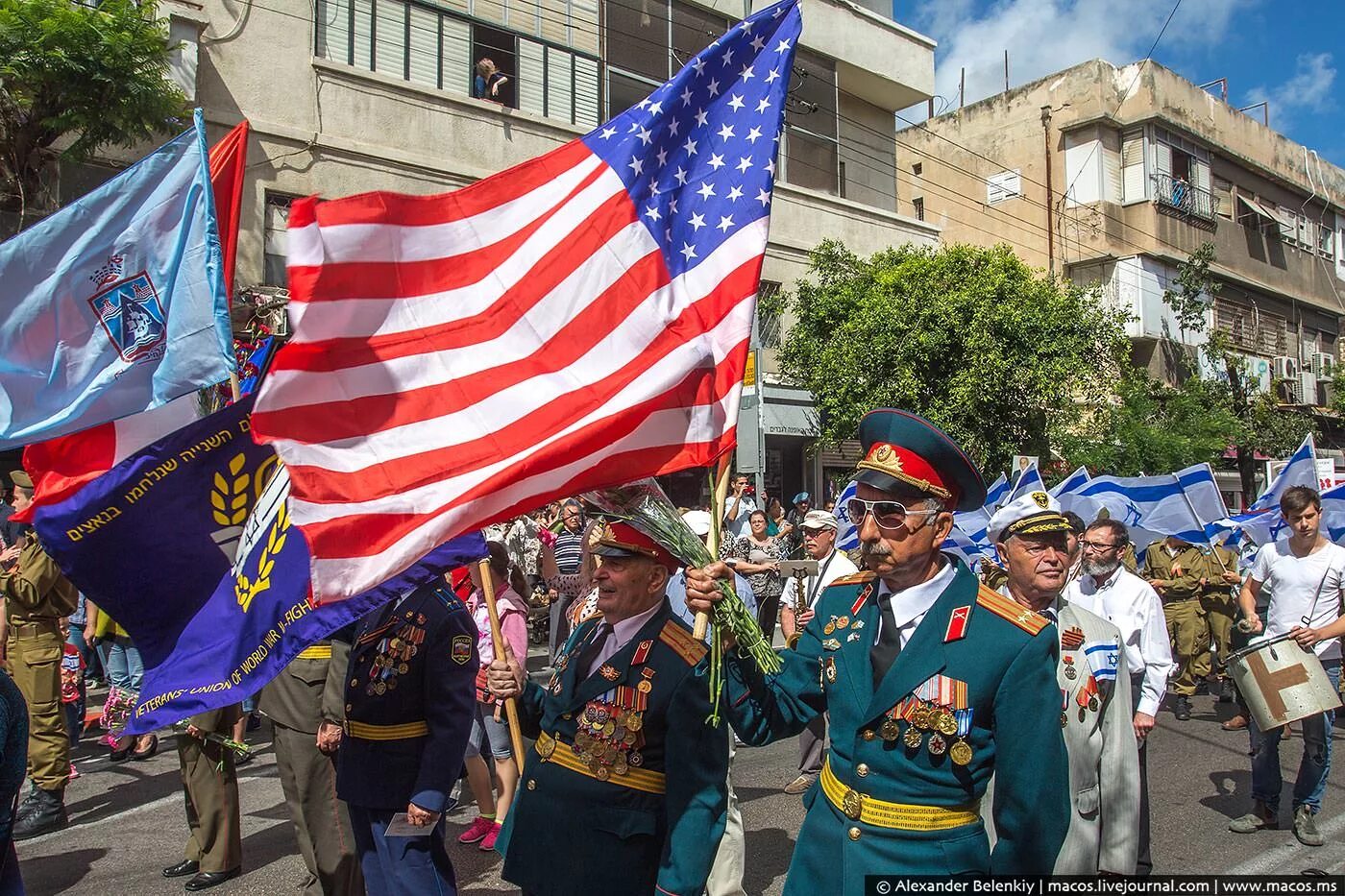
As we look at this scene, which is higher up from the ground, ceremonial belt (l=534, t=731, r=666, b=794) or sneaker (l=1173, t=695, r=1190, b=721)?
ceremonial belt (l=534, t=731, r=666, b=794)

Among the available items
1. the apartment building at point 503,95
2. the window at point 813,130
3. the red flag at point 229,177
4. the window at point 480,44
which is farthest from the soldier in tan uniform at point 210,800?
the window at point 813,130

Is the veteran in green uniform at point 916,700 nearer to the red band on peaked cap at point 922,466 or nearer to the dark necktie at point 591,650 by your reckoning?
the red band on peaked cap at point 922,466

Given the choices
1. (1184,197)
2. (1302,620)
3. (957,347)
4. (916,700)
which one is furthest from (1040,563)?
(1184,197)

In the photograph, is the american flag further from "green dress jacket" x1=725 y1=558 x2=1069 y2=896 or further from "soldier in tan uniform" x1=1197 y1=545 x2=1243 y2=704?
"soldier in tan uniform" x1=1197 y1=545 x2=1243 y2=704

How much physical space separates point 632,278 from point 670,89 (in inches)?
31.0

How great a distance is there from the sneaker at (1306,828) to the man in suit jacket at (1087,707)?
8.68 feet

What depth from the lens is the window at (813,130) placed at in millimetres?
24047

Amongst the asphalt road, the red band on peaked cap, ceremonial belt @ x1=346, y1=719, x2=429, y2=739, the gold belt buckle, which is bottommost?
the asphalt road

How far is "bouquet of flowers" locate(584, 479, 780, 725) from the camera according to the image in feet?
10.0

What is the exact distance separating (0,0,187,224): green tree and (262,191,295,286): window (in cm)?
250

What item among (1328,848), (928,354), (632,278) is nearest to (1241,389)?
(928,354)

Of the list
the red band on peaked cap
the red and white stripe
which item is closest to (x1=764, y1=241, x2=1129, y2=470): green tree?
the red and white stripe

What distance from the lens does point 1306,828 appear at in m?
6.31

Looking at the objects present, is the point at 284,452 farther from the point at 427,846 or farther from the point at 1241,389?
the point at 1241,389
